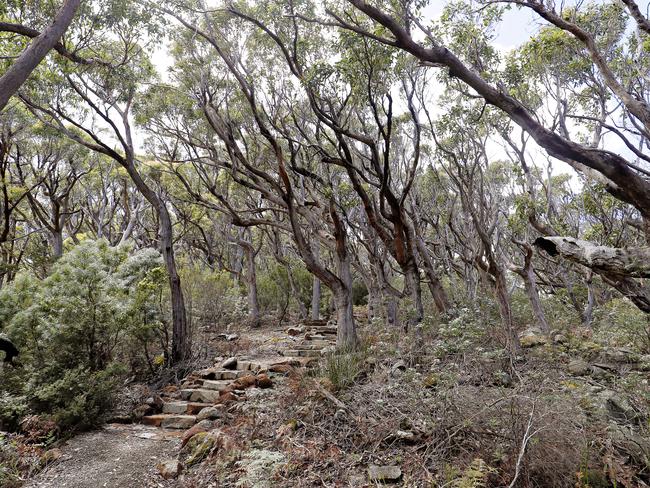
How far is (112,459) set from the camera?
5.19 meters

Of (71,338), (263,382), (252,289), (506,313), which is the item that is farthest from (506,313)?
(252,289)

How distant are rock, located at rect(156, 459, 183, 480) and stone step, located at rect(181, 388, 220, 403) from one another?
2.20 metres

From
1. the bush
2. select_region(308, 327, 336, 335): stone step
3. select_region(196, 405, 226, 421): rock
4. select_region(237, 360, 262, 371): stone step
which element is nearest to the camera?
the bush

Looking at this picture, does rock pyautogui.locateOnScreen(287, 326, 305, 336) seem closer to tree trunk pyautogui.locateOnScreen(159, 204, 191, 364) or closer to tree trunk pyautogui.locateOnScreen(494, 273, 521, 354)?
tree trunk pyautogui.locateOnScreen(159, 204, 191, 364)

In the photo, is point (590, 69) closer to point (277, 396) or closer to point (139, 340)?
point (277, 396)

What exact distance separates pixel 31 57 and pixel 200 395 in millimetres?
5755

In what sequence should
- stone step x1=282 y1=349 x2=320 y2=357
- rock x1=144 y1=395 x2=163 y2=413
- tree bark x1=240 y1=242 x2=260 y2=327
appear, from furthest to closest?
tree bark x1=240 y1=242 x2=260 y2=327, stone step x1=282 y1=349 x2=320 y2=357, rock x1=144 y1=395 x2=163 y2=413

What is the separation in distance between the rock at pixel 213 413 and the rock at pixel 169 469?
49.6 inches

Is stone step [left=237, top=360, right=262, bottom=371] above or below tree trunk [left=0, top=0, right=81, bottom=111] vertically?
below

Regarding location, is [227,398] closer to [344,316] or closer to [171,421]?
[171,421]

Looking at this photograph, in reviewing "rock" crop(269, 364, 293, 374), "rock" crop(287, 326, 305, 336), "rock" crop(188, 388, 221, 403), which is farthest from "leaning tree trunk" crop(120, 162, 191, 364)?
"rock" crop(287, 326, 305, 336)

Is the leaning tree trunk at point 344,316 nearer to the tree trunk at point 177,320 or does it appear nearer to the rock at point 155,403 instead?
the tree trunk at point 177,320

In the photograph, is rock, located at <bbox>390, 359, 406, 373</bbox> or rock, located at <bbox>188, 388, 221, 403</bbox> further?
rock, located at <bbox>188, 388, 221, 403</bbox>

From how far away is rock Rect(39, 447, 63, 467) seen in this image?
193 inches
